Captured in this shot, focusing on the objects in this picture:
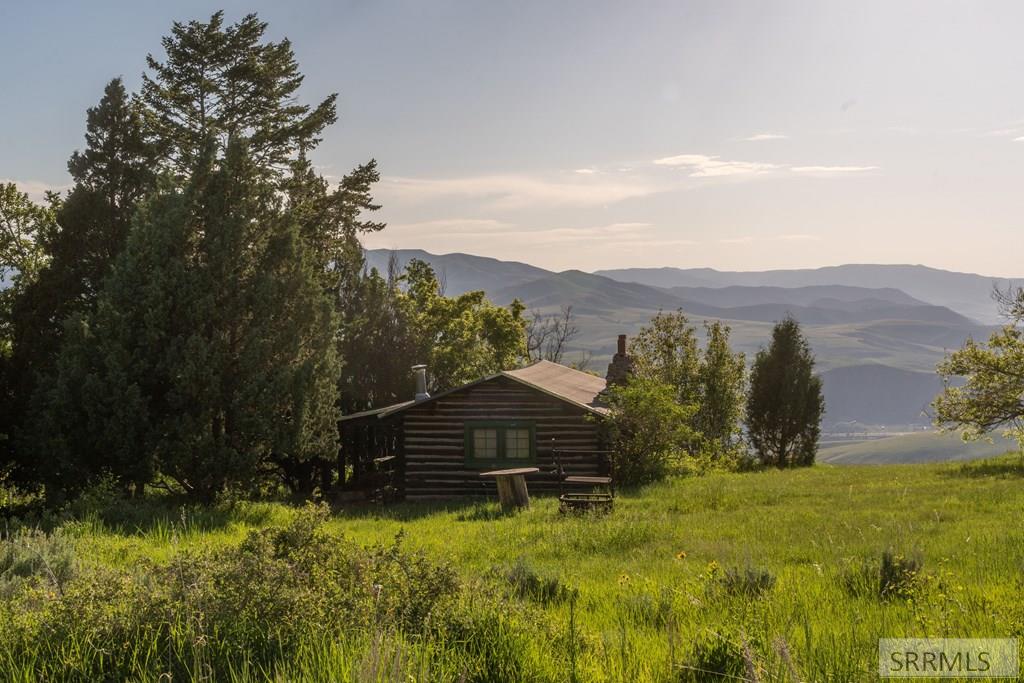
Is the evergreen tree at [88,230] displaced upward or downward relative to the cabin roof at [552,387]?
upward

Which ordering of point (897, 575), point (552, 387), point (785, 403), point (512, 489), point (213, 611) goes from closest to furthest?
point (213, 611), point (897, 575), point (512, 489), point (552, 387), point (785, 403)

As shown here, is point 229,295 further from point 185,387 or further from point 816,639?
point 816,639

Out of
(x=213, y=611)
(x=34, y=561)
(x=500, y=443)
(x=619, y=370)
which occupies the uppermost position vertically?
(x=619, y=370)

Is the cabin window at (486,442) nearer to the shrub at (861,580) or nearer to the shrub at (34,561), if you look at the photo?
the shrub at (34,561)

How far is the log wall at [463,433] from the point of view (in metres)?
27.9

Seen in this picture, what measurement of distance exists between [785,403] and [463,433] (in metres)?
26.0

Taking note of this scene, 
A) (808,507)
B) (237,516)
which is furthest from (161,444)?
(808,507)

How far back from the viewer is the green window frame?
91.5 ft

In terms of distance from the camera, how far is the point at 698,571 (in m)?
11.1

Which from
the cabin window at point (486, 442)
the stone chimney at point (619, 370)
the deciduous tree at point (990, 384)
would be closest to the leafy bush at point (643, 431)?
the stone chimney at point (619, 370)

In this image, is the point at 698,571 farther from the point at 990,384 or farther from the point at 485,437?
the point at 990,384

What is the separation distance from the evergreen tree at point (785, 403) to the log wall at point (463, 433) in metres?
22.9

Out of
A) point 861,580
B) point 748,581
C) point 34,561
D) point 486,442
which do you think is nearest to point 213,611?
point 34,561

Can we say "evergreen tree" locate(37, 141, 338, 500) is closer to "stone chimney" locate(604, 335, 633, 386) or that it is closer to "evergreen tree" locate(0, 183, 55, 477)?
"evergreen tree" locate(0, 183, 55, 477)
